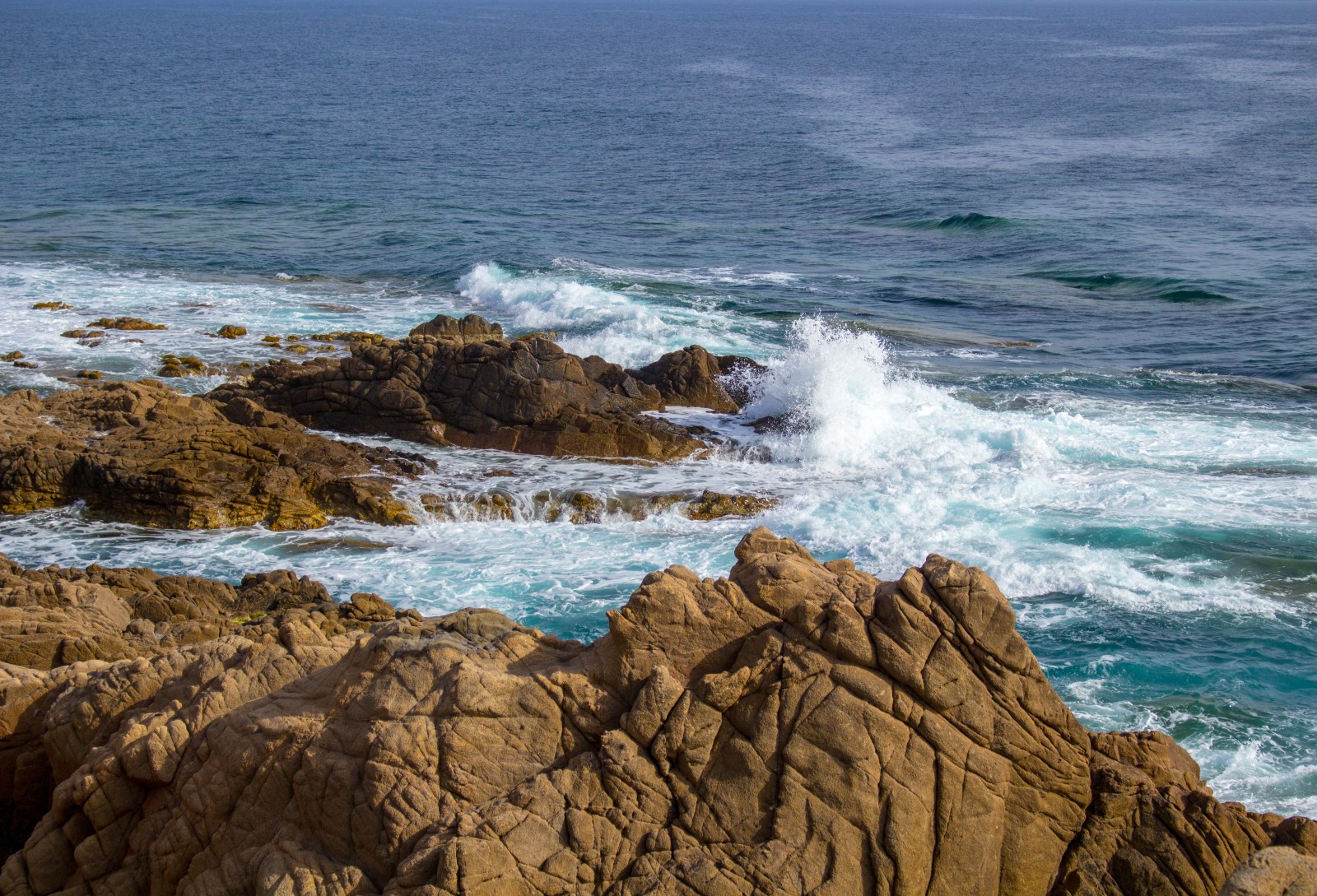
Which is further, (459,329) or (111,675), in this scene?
(459,329)

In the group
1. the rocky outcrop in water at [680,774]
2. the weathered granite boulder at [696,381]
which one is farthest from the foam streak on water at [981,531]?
the rocky outcrop in water at [680,774]

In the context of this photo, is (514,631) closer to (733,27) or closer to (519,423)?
A: (519,423)

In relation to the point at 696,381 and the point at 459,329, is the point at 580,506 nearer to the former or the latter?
the point at 696,381

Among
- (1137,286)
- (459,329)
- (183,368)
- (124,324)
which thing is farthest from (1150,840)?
(1137,286)

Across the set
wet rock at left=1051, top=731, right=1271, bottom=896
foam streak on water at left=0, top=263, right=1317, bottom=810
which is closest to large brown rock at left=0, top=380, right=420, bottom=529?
foam streak on water at left=0, top=263, right=1317, bottom=810

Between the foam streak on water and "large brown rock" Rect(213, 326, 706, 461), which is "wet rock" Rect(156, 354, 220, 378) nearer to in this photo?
the foam streak on water

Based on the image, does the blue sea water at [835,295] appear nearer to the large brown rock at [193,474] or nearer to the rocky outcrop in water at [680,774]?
the large brown rock at [193,474]
